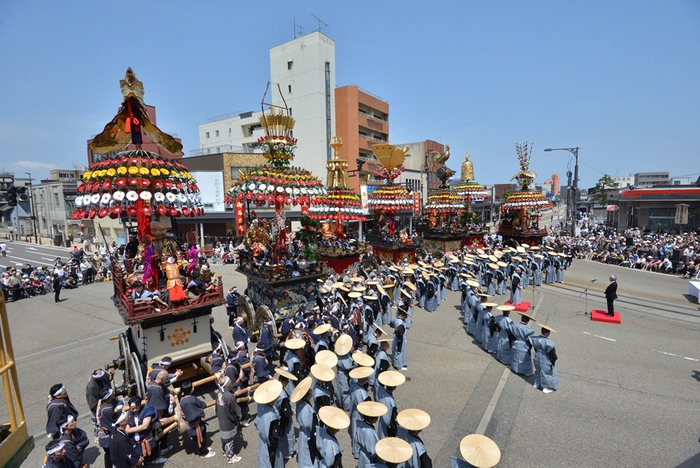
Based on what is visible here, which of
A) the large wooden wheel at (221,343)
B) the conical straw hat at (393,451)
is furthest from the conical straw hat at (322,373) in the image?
the large wooden wheel at (221,343)

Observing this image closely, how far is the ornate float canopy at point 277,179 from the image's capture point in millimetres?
10070

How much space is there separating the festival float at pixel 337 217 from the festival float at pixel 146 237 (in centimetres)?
900

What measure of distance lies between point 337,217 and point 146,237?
1128 centimetres

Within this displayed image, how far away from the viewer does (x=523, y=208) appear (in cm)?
2403

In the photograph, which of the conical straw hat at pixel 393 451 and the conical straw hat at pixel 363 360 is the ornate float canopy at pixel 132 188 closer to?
the conical straw hat at pixel 363 360

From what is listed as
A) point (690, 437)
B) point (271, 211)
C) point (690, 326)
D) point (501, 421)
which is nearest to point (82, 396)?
point (501, 421)

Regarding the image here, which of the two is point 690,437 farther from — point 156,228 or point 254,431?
point 156,228

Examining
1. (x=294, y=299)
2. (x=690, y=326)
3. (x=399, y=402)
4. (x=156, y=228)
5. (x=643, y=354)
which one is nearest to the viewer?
(x=399, y=402)

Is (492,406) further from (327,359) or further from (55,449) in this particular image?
(55,449)

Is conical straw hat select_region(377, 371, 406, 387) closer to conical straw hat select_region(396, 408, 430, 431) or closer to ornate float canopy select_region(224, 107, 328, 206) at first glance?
conical straw hat select_region(396, 408, 430, 431)

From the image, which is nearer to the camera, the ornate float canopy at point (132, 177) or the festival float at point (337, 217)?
the ornate float canopy at point (132, 177)

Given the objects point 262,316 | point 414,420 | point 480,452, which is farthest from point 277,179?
point 480,452

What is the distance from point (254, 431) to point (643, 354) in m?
10.8

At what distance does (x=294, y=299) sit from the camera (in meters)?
10.6
